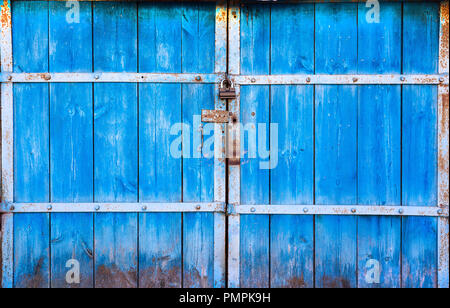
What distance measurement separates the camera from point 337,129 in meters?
1.87

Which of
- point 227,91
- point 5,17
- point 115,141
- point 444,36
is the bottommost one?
point 115,141

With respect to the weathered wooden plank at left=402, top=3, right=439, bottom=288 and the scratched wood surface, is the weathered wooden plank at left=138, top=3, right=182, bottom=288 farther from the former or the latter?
the weathered wooden plank at left=402, top=3, right=439, bottom=288

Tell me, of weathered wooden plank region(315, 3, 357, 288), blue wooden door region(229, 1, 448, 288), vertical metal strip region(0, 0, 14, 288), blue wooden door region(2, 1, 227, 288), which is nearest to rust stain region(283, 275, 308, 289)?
blue wooden door region(229, 1, 448, 288)

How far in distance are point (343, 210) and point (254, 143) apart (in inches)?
23.7

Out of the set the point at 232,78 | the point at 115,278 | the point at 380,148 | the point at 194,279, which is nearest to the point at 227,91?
the point at 232,78

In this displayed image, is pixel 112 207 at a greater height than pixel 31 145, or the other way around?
pixel 31 145

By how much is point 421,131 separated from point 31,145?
2097 millimetres

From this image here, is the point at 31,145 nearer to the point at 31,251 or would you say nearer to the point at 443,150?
the point at 31,251

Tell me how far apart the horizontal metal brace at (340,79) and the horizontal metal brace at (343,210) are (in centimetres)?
67

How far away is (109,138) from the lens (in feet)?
6.14

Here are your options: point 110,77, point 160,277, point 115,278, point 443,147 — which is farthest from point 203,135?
point 443,147

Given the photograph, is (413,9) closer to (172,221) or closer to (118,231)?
(172,221)

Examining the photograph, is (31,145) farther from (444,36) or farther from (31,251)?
(444,36)

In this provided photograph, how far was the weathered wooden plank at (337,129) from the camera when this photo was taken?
186 centimetres
